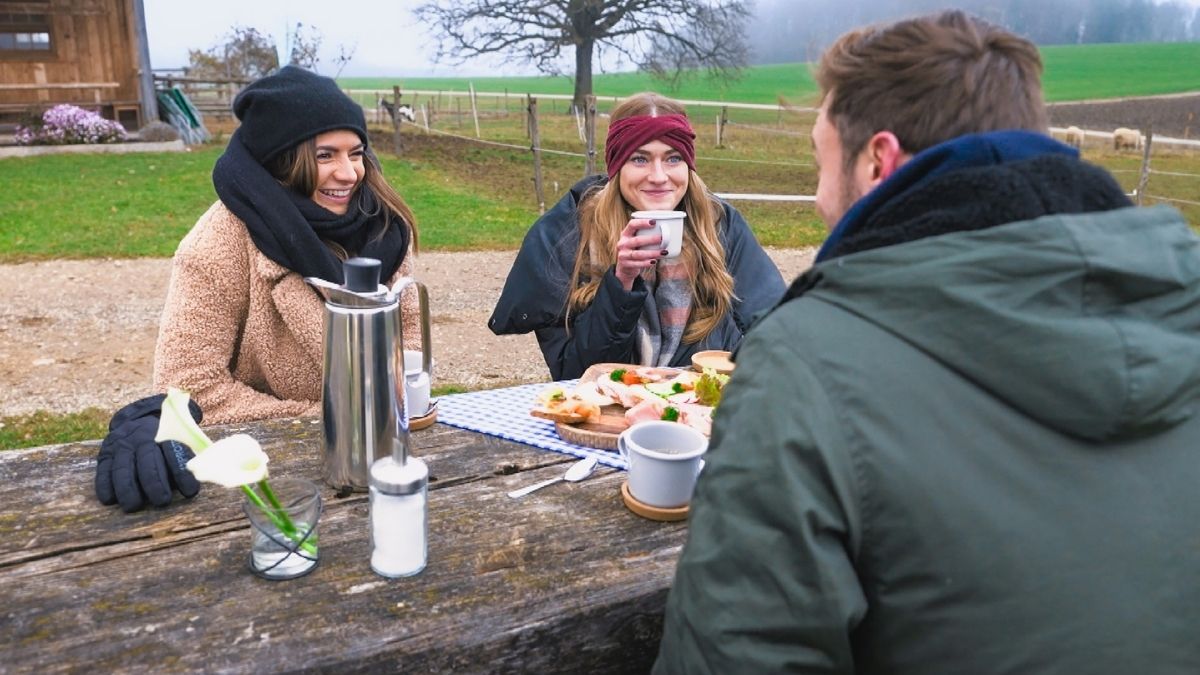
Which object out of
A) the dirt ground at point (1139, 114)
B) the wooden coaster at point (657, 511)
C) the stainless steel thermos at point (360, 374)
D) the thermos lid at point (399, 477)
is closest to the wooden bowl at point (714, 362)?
the wooden coaster at point (657, 511)

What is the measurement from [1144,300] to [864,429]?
39 centimetres

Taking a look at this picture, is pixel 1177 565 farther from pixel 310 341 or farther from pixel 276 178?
pixel 276 178

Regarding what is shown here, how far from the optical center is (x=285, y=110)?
2.68m

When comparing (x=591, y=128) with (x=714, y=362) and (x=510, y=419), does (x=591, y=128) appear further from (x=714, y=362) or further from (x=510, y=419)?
(x=510, y=419)

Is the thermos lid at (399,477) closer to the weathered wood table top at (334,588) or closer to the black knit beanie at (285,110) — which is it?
the weathered wood table top at (334,588)


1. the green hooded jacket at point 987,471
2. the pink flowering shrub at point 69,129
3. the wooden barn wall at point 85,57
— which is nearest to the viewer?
the green hooded jacket at point 987,471

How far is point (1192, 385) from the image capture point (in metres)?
1.09

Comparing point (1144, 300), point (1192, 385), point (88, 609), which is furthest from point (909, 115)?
point (88, 609)

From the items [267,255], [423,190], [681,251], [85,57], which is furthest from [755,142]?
[267,255]

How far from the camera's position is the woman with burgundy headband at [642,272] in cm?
311

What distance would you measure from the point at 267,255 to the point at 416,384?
2.75 ft

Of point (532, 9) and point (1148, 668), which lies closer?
point (1148, 668)

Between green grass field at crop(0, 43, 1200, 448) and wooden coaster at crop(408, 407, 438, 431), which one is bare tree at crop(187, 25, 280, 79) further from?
wooden coaster at crop(408, 407, 438, 431)

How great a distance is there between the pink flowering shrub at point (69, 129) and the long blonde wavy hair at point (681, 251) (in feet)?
58.1
